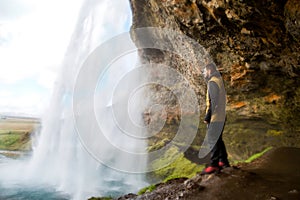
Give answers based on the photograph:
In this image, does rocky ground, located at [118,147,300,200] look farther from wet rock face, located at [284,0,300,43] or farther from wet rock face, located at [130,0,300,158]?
wet rock face, located at [284,0,300,43]

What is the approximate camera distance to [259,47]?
827 centimetres

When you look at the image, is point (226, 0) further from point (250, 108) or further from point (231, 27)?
point (250, 108)

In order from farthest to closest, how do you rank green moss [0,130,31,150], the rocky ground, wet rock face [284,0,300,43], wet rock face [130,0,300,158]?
green moss [0,130,31,150] < wet rock face [130,0,300,158] < wet rock face [284,0,300,43] < the rocky ground

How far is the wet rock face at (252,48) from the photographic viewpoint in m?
6.97

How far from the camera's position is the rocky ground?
5.60 m

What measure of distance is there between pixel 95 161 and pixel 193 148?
8560mm

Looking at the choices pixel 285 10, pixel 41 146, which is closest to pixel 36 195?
pixel 41 146

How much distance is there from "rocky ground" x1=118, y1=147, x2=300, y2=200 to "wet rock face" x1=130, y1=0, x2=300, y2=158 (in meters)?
2.79

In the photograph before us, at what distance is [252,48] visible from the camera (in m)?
8.52

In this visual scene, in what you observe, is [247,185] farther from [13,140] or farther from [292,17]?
[13,140]

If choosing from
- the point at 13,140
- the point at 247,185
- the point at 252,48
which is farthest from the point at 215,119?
the point at 13,140

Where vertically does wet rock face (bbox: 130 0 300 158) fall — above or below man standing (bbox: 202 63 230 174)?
above

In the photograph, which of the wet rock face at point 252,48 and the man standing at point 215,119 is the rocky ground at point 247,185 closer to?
the man standing at point 215,119

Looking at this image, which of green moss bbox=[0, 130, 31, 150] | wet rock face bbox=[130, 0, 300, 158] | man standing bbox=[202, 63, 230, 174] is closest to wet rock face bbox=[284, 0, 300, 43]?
wet rock face bbox=[130, 0, 300, 158]
